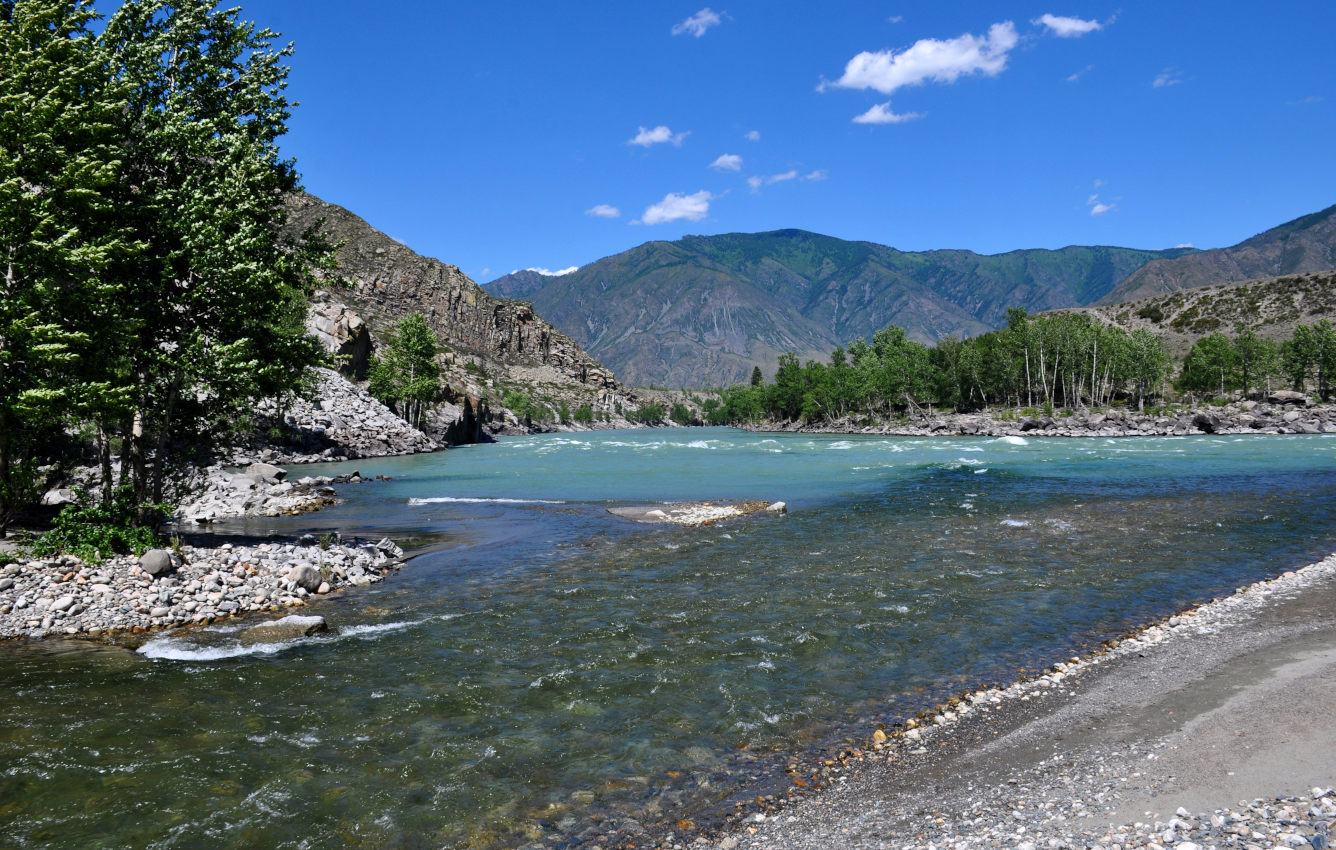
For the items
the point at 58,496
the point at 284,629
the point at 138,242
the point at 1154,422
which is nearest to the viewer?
the point at 284,629

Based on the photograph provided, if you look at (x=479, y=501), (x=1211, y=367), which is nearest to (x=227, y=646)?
(x=479, y=501)

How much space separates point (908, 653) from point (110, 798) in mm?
13225

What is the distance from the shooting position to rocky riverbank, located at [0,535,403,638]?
50.1 ft

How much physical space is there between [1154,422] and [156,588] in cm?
12146

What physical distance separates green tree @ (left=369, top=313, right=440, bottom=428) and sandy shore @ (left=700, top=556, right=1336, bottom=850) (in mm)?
101421

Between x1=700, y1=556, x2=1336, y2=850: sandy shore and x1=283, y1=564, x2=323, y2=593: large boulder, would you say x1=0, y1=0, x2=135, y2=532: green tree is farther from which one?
x1=700, y1=556, x2=1336, y2=850: sandy shore

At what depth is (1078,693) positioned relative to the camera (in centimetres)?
1156

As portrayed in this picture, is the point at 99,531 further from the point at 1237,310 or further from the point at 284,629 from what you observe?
the point at 1237,310

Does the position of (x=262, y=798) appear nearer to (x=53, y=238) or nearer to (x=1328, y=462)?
(x=53, y=238)

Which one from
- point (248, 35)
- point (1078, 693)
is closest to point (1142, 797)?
point (1078, 693)

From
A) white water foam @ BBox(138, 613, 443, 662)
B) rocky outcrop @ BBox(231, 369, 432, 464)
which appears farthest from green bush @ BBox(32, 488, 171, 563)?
rocky outcrop @ BBox(231, 369, 432, 464)

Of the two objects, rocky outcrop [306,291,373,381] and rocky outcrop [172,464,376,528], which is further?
rocky outcrop [306,291,373,381]

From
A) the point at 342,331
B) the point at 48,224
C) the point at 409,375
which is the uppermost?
the point at 342,331

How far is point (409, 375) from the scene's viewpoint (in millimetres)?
105688
